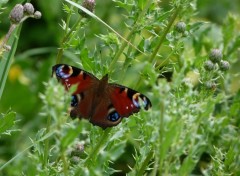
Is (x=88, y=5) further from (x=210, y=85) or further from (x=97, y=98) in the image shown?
(x=210, y=85)

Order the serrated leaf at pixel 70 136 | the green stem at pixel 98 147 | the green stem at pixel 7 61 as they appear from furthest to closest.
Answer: the green stem at pixel 7 61 < the green stem at pixel 98 147 < the serrated leaf at pixel 70 136

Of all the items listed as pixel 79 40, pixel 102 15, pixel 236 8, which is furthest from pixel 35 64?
pixel 79 40

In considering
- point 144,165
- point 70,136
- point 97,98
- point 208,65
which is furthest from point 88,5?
point 70,136

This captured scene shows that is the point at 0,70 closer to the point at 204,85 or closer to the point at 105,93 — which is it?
the point at 105,93

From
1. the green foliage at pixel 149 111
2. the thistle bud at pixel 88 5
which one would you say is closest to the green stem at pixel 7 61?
the green foliage at pixel 149 111

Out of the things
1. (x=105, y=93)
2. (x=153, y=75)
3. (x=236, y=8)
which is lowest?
(x=236, y=8)

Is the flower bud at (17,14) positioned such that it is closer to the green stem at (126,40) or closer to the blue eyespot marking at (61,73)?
the blue eyespot marking at (61,73)

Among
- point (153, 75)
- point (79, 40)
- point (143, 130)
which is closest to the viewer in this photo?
point (153, 75)

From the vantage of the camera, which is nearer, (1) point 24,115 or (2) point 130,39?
(2) point 130,39
